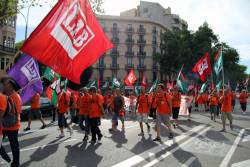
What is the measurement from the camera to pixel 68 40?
6750 millimetres

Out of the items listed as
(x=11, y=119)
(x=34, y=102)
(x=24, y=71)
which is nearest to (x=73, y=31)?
(x=24, y=71)

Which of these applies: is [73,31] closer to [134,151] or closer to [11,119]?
[11,119]

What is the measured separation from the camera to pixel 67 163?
6984 millimetres

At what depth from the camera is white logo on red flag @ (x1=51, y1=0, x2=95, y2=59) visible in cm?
653

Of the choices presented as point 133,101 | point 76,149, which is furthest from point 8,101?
point 133,101

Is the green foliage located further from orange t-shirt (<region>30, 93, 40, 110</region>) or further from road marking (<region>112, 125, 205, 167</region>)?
road marking (<region>112, 125, 205, 167</region>)

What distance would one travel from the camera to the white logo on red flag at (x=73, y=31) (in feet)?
21.4

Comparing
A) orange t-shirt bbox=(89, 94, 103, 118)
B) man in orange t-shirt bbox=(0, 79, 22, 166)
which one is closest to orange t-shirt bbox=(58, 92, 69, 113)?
orange t-shirt bbox=(89, 94, 103, 118)

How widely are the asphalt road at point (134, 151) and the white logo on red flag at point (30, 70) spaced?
5.89 ft

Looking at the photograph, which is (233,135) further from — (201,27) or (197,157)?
(201,27)

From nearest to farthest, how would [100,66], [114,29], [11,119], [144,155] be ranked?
[11,119] → [144,155] → [100,66] → [114,29]

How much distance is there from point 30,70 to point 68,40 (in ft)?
6.67

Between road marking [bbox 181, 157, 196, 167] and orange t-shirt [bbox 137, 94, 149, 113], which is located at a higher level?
orange t-shirt [bbox 137, 94, 149, 113]

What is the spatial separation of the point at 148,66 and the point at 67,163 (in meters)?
68.2
